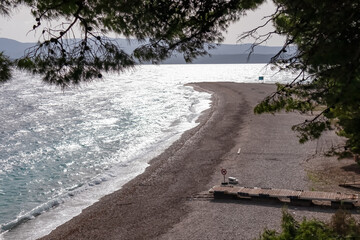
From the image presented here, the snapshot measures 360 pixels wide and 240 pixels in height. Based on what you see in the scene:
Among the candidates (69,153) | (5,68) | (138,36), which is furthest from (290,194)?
(69,153)

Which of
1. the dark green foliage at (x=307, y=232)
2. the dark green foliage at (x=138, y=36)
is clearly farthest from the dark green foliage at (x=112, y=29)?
the dark green foliage at (x=307, y=232)

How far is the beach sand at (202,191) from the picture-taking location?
13352 mm

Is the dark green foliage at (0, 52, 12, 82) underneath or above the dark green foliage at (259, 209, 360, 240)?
above

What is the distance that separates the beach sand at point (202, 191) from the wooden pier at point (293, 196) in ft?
1.26

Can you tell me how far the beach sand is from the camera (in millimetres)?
13352

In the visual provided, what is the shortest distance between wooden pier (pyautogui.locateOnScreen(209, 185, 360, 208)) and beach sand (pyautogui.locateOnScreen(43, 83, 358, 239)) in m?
0.38

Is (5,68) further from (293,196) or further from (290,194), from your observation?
(290,194)

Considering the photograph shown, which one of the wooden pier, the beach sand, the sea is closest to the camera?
the beach sand

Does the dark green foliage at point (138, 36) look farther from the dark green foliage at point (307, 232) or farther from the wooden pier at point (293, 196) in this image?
the wooden pier at point (293, 196)

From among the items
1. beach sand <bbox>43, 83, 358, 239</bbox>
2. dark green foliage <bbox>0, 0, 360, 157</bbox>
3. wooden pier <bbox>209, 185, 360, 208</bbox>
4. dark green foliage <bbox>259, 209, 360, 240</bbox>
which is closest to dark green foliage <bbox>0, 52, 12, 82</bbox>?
dark green foliage <bbox>0, 0, 360, 157</bbox>

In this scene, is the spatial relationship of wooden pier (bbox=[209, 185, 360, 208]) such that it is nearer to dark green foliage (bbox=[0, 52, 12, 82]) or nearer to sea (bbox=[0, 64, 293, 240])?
sea (bbox=[0, 64, 293, 240])

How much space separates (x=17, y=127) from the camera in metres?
40.8

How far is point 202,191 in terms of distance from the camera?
17.2 m

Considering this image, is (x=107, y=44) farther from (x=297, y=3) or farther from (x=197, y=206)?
(x=197, y=206)
